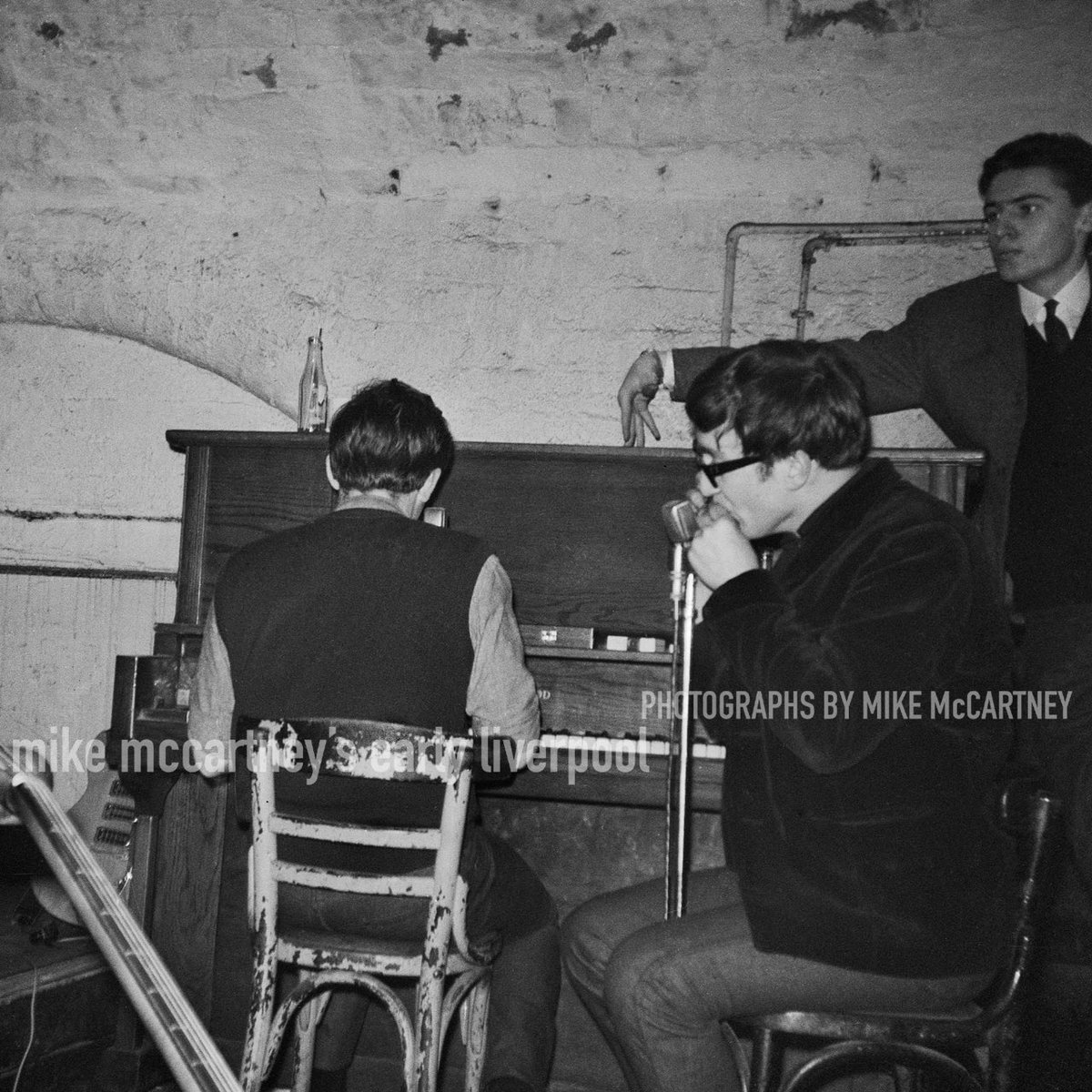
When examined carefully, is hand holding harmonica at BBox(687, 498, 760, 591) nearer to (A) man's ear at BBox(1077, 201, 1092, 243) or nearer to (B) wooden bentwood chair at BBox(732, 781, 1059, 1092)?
(B) wooden bentwood chair at BBox(732, 781, 1059, 1092)

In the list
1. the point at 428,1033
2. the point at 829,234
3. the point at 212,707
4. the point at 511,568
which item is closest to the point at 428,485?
the point at 212,707

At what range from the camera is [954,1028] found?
4.94 ft

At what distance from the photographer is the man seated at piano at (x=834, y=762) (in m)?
1.45

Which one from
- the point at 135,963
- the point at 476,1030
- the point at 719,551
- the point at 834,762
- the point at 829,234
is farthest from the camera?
the point at 829,234

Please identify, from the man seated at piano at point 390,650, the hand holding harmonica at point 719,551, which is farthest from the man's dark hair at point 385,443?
the hand holding harmonica at point 719,551

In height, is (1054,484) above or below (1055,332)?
below

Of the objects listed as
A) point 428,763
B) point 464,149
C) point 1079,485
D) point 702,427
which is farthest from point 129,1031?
point 464,149

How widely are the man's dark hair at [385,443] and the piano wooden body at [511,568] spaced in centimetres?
63

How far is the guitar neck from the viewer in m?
0.51

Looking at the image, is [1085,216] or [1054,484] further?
[1085,216]

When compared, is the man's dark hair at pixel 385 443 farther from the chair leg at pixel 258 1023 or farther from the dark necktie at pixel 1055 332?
the dark necktie at pixel 1055 332

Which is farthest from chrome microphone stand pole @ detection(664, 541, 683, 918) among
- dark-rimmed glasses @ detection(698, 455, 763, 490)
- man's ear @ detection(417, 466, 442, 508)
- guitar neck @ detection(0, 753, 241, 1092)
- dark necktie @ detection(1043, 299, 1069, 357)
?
guitar neck @ detection(0, 753, 241, 1092)

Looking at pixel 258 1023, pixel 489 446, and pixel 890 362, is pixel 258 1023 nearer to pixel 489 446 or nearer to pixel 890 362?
pixel 489 446

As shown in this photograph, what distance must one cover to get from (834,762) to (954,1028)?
41 cm
